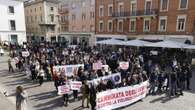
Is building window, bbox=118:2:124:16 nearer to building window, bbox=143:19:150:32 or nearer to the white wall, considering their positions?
building window, bbox=143:19:150:32

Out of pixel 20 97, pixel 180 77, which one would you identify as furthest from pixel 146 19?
pixel 20 97

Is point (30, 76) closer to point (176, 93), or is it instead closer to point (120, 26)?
point (176, 93)

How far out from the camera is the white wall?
33.6 m

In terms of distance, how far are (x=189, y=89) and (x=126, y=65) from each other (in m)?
4.42

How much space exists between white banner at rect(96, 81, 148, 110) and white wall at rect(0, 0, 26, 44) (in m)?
32.8

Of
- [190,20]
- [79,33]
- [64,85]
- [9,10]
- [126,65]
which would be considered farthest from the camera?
[79,33]

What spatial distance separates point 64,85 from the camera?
8.89 metres

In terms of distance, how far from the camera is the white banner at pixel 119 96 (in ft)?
26.1

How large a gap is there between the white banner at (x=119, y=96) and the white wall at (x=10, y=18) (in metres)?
32.8

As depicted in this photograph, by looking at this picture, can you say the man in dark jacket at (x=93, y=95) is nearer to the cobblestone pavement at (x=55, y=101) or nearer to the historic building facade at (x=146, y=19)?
the cobblestone pavement at (x=55, y=101)

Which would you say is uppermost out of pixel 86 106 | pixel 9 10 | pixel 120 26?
pixel 9 10

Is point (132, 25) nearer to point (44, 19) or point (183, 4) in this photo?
point (183, 4)

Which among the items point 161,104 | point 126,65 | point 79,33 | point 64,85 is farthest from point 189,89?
point 79,33

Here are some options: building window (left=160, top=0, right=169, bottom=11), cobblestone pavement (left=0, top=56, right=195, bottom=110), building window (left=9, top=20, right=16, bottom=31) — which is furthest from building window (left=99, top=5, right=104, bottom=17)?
cobblestone pavement (left=0, top=56, right=195, bottom=110)
